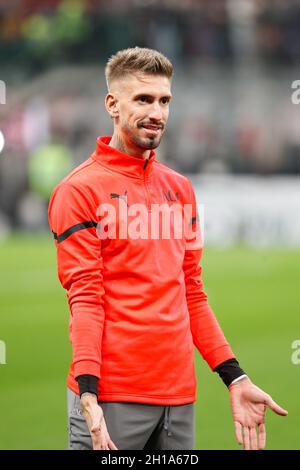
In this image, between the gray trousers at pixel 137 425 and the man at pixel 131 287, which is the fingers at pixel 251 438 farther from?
the gray trousers at pixel 137 425

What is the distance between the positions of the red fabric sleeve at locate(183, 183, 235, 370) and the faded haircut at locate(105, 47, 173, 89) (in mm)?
523

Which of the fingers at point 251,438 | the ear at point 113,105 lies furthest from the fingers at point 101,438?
the ear at point 113,105

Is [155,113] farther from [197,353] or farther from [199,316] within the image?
[197,353]

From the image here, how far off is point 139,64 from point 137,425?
126 cm

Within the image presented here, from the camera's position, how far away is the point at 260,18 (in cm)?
2619

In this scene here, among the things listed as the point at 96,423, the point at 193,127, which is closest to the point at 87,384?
the point at 96,423

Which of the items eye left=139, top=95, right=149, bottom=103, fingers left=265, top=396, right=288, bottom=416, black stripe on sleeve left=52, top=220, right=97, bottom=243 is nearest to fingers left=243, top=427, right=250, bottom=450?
fingers left=265, top=396, right=288, bottom=416

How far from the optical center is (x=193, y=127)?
2438cm

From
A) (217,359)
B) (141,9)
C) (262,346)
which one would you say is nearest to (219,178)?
(141,9)

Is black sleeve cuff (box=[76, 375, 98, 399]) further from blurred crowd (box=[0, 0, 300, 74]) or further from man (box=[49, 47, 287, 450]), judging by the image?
blurred crowd (box=[0, 0, 300, 74])

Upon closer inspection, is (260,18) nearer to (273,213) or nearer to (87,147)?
(87,147)

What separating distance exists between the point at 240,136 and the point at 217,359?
20679 millimetres

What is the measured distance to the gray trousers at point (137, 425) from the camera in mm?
3625
